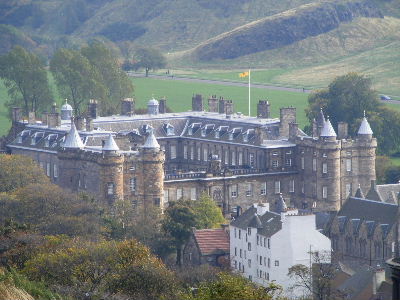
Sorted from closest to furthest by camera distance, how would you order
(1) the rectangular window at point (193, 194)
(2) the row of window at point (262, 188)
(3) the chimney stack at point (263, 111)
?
(1) the rectangular window at point (193, 194)
(2) the row of window at point (262, 188)
(3) the chimney stack at point (263, 111)

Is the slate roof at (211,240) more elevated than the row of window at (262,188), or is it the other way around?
the row of window at (262,188)

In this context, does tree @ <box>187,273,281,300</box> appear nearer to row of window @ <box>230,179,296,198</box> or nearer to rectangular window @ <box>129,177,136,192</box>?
rectangular window @ <box>129,177,136,192</box>

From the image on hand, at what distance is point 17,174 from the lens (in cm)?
13912

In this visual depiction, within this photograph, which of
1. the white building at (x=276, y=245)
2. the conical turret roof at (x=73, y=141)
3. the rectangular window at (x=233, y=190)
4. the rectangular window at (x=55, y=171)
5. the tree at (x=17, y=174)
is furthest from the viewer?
the rectangular window at (x=55, y=171)

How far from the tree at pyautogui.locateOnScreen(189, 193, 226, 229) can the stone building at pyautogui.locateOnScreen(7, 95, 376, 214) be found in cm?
605

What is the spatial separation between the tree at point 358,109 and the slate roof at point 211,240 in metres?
49.0

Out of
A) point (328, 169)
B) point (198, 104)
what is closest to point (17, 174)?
point (328, 169)

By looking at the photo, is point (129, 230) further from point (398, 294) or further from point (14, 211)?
point (398, 294)

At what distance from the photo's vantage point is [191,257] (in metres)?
122

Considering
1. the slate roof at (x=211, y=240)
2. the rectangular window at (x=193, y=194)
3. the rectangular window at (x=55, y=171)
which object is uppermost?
the rectangular window at (x=55, y=171)

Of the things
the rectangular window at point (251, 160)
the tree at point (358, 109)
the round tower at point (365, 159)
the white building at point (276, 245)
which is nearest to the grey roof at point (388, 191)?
the round tower at point (365, 159)

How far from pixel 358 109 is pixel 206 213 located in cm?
4739

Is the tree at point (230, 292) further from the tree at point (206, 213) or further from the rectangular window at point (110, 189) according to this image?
the rectangular window at point (110, 189)

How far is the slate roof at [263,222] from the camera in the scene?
11738cm
